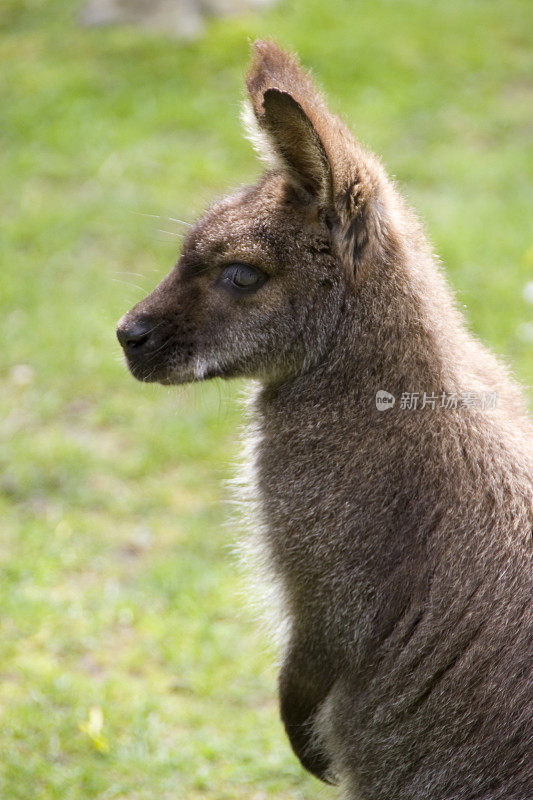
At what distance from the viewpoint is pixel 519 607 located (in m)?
2.64

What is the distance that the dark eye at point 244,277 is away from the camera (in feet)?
9.64

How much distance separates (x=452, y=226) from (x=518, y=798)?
209 inches

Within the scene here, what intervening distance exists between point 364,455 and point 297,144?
2.92 ft

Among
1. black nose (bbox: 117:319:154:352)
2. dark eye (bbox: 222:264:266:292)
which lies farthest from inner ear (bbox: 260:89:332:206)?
Answer: black nose (bbox: 117:319:154:352)

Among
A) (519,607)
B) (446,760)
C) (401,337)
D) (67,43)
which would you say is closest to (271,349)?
(401,337)

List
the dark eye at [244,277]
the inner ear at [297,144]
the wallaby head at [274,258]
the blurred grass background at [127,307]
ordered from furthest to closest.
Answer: the blurred grass background at [127,307] < the dark eye at [244,277] < the wallaby head at [274,258] < the inner ear at [297,144]

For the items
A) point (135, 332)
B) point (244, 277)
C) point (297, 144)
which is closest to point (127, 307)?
point (135, 332)

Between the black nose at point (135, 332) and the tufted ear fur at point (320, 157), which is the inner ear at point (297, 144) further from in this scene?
the black nose at point (135, 332)

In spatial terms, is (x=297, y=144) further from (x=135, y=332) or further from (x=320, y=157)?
(x=135, y=332)

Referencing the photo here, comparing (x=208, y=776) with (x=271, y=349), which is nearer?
(x=271, y=349)

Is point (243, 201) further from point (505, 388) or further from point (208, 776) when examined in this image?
point (208, 776)

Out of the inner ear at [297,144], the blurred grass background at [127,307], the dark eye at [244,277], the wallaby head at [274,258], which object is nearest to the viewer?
the inner ear at [297,144]

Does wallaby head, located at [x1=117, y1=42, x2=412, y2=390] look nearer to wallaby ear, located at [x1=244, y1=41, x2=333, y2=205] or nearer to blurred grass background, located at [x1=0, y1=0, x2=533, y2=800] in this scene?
wallaby ear, located at [x1=244, y1=41, x2=333, y2=205]

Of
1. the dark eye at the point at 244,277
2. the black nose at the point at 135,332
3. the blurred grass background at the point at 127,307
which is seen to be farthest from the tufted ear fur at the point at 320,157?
the blurred grass background at the point at 127,307
